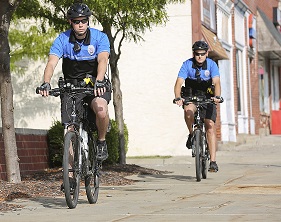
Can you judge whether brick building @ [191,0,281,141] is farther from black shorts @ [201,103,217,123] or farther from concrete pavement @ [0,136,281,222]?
concrete pavement @ [0,136,281,222]

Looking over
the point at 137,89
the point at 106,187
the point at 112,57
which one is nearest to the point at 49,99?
the point at 137,89

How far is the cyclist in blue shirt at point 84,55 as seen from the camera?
31.2 ft

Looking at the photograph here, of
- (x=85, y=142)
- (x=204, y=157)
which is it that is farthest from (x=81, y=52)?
(x=204, y=157)

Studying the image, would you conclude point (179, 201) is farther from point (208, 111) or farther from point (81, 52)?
point (208, 111)

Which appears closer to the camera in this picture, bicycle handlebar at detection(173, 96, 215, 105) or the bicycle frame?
the bicycle frame

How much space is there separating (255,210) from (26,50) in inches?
535

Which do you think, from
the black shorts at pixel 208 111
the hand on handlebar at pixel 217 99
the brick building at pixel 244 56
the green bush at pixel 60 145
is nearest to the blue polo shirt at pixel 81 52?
the hand on handlebar at pixel 217 99

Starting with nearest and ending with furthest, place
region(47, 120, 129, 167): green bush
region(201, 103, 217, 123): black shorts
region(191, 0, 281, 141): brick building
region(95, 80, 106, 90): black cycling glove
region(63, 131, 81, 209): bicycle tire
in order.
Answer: region(63, 131, 81, 209): bicycle tire
region(95, 80, 106, 90): black cycling glove
region(201, 103, 217, 123): black shorts
region(47, 120, 129, 167): green bush
region(191, 0, 281, 141): brick building

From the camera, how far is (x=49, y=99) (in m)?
24.8

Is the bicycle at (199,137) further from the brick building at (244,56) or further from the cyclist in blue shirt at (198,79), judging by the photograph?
the brick building at (244,56)

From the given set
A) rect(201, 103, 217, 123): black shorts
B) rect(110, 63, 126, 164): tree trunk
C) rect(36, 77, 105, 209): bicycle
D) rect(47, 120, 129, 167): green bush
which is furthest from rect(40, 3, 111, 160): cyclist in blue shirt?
rect(47, 120, 129, 167): green bush

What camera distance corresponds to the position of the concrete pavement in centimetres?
850

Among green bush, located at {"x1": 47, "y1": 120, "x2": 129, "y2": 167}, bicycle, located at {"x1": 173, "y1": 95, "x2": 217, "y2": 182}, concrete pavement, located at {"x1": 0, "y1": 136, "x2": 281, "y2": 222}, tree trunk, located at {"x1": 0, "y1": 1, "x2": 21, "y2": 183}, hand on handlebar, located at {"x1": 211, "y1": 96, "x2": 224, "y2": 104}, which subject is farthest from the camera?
green bush, located at {"x1": 47, "y1": 120, "x2": 129, "y2": 167}

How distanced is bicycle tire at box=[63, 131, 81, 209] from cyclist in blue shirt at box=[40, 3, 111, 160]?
452 millimetres
